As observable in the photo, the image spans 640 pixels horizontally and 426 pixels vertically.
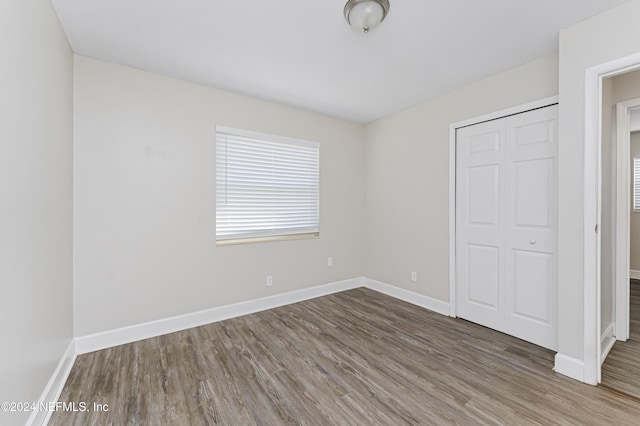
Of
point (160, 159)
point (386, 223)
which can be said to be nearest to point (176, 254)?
point (160, 159)

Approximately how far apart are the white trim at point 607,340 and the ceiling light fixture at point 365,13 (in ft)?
10.1

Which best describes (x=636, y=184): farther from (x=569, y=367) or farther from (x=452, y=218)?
(x=569, y=367)

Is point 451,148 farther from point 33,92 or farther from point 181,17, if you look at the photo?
point 33,92

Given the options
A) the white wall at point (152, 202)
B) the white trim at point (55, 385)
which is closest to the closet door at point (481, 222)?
the white wall at point (152, 202)

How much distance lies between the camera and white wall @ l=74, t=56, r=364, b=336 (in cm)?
240

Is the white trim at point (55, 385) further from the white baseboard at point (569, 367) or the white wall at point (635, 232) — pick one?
the white wall at point (635, 232)

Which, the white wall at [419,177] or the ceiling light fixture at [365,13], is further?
the white wall at [419,177]

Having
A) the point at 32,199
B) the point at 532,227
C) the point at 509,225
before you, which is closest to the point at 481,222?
the point at 509,225

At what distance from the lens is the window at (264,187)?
10.3 feet

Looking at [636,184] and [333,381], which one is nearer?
[333,381]

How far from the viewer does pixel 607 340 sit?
242cm

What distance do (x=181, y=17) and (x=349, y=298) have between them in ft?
11.4

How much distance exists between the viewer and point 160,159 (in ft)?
8.95

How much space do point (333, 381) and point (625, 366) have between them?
231 centimetres
